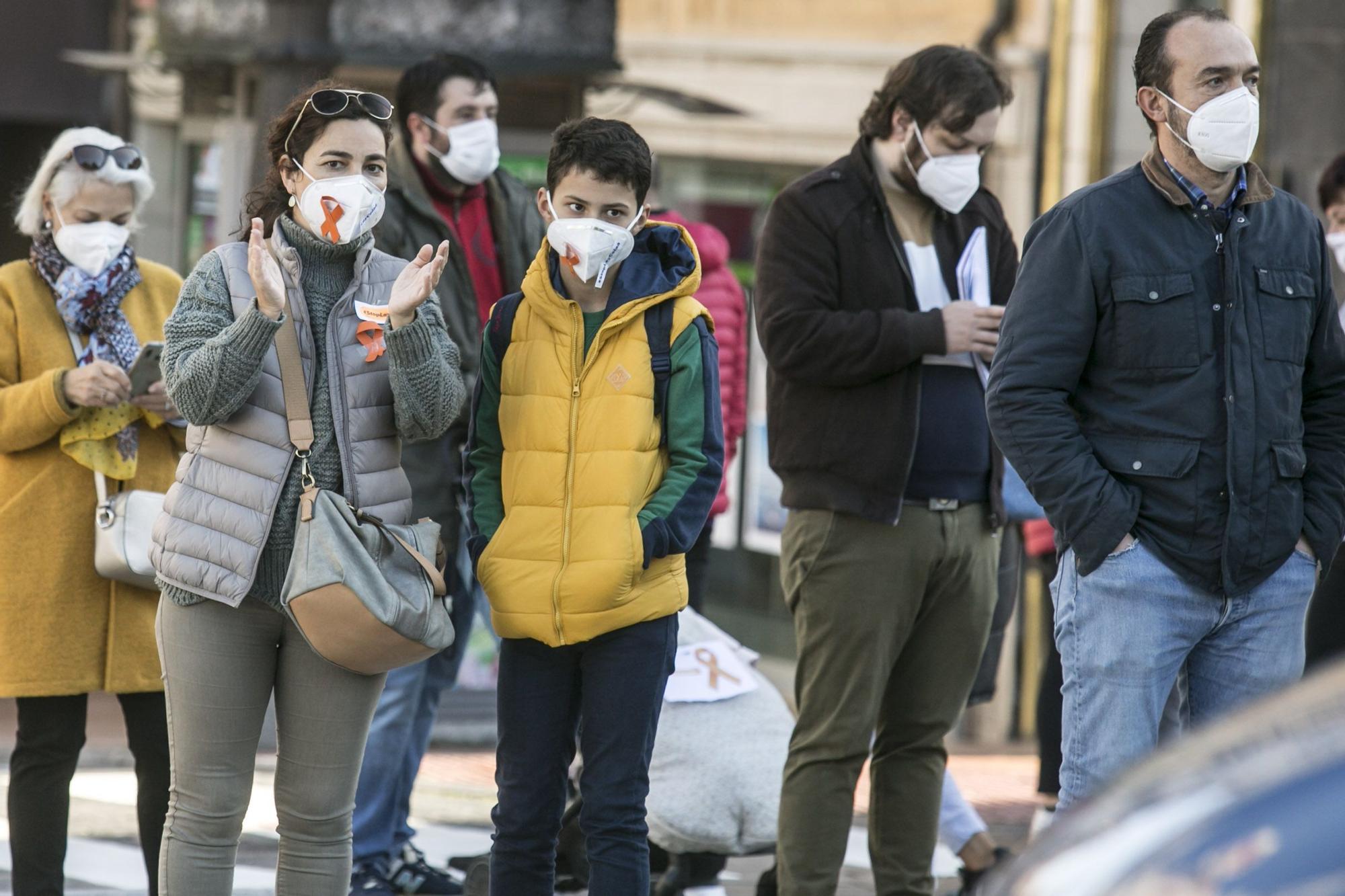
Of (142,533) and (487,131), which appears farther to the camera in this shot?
(487,131)

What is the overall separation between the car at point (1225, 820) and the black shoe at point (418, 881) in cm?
346

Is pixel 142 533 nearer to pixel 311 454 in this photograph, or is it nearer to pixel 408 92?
pixel 311 454

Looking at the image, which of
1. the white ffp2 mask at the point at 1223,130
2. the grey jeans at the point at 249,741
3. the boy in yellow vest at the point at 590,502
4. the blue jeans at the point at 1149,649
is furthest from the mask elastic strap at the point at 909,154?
the grey jeans at the point at 249,741

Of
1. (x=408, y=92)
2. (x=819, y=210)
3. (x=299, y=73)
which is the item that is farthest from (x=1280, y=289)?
(x=299, y=73)

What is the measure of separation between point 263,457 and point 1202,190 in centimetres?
212

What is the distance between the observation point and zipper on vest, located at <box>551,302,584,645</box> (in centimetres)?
421

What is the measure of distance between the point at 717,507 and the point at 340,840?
8.18ft

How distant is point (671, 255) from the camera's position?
455cm

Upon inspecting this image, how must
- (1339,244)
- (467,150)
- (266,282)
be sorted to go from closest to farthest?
(266,282)
(467,150)
(1339,244)

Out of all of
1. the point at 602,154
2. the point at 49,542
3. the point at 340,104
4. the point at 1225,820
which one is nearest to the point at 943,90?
the point at 602,154

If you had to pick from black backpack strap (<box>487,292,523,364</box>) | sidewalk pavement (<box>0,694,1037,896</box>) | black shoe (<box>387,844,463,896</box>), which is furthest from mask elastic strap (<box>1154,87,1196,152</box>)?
black shoe (<box>387,844,463,896</box>)

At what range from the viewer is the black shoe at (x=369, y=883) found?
5520 mm

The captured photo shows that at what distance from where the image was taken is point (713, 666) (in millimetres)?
5664

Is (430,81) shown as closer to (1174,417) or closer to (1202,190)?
(1202,190)
